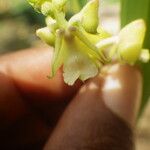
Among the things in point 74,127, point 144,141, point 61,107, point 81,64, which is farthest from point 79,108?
point 144,141

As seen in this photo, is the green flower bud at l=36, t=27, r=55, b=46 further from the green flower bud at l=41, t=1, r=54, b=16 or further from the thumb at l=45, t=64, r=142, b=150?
the thumb at l=45, t=64, r=142, b=150

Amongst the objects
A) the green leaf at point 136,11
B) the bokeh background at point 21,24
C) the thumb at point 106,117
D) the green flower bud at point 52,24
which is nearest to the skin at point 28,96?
the thumb at point 106,117

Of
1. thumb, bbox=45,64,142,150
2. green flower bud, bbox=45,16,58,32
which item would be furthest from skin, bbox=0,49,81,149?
green flower bud, bbox=45,16,58,32

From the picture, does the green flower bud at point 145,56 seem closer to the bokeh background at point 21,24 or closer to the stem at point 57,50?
the stem at point 57,50

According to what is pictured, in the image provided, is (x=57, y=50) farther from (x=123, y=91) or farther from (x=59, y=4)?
(x=123, y=91)

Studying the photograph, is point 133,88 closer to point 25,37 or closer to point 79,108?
point 79,108
